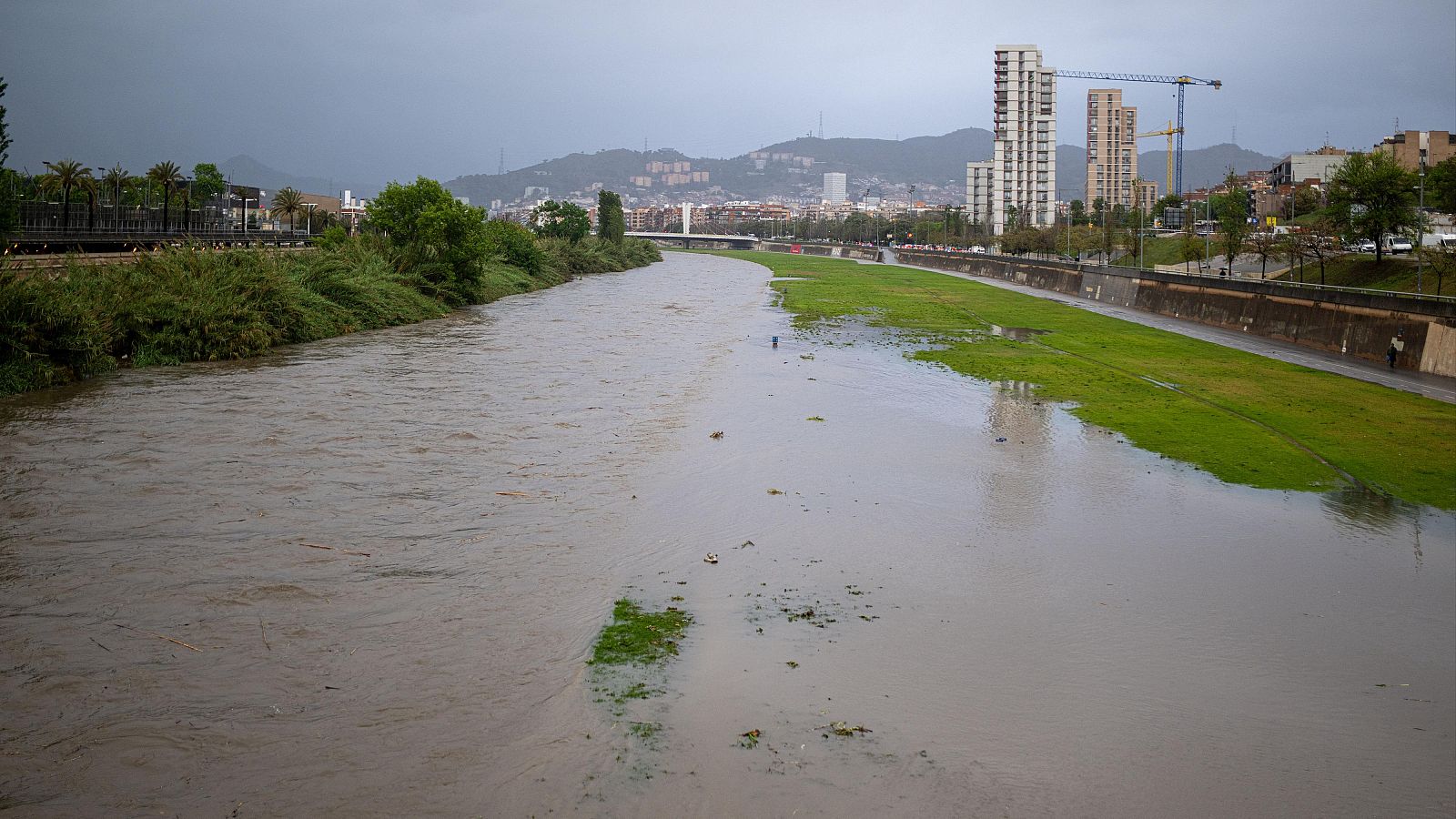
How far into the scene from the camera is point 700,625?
372 inches

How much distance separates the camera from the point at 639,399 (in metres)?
22.9

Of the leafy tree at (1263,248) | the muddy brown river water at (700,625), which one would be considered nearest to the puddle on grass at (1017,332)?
the leafy tree at (1263,248)

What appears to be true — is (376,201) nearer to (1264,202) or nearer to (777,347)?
(777,347)

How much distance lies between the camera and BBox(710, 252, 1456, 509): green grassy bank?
56.3 ft

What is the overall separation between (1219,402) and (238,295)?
2512 centimetres

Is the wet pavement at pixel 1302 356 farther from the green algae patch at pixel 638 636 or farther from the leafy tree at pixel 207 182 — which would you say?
the leafy tree at pixel 207 182

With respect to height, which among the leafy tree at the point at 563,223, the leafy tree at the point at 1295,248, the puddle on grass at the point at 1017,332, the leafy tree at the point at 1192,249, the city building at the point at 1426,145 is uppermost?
the city building at the point at 1426,145

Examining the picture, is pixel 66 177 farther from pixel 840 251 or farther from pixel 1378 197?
pixel 840 251

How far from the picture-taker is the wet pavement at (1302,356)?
27553 mm

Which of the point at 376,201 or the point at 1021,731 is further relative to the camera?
the point at 376,201

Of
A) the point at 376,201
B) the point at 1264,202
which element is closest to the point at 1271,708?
the point at 376,201

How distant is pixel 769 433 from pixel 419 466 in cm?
634

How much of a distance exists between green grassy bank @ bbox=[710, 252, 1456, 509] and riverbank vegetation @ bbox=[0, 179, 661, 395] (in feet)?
53.0

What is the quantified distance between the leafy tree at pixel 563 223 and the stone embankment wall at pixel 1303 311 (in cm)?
5315
